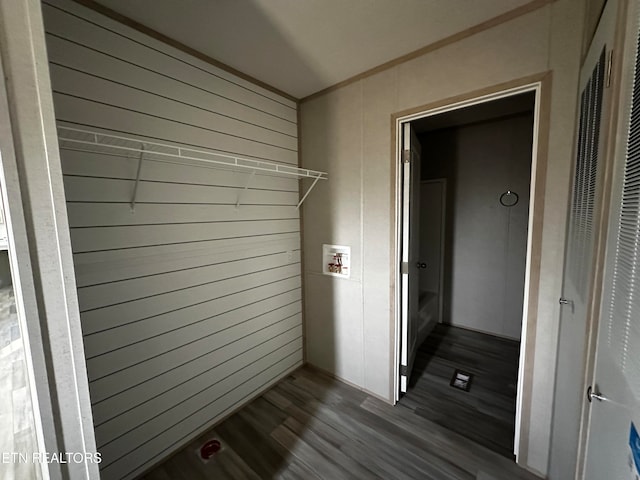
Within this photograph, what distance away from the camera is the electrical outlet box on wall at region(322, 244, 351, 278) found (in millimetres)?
2270

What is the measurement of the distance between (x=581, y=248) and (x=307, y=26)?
5.89 ft

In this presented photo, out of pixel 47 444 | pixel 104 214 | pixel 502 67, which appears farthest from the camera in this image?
pixel 502 67

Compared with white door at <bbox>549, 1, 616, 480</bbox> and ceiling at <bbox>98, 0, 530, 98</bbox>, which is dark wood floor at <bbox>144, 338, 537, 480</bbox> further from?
ceiling at <bbox>98, 0, 530, 98</bbox>

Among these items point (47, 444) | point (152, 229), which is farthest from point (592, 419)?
point (152, 229)

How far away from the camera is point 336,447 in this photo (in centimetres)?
174

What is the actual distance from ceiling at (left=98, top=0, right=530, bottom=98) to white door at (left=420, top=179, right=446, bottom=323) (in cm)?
222

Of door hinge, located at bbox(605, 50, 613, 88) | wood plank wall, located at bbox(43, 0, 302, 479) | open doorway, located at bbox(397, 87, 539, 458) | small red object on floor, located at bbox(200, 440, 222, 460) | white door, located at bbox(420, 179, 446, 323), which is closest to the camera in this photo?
door hinge, located at bbox(605, 50, 613, 88)

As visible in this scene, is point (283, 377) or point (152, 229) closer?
point (152, 229)

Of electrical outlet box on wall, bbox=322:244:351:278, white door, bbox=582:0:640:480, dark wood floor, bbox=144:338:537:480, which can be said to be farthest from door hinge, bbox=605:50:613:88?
dark wood floor, bbox=144:338:537:480

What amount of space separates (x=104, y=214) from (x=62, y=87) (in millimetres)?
623

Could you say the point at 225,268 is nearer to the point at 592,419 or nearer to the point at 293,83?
the point at 293,83

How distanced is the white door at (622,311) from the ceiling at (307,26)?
3.55 feet

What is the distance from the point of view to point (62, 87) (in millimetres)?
1228

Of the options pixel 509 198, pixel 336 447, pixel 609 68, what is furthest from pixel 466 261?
pixel 609 68
